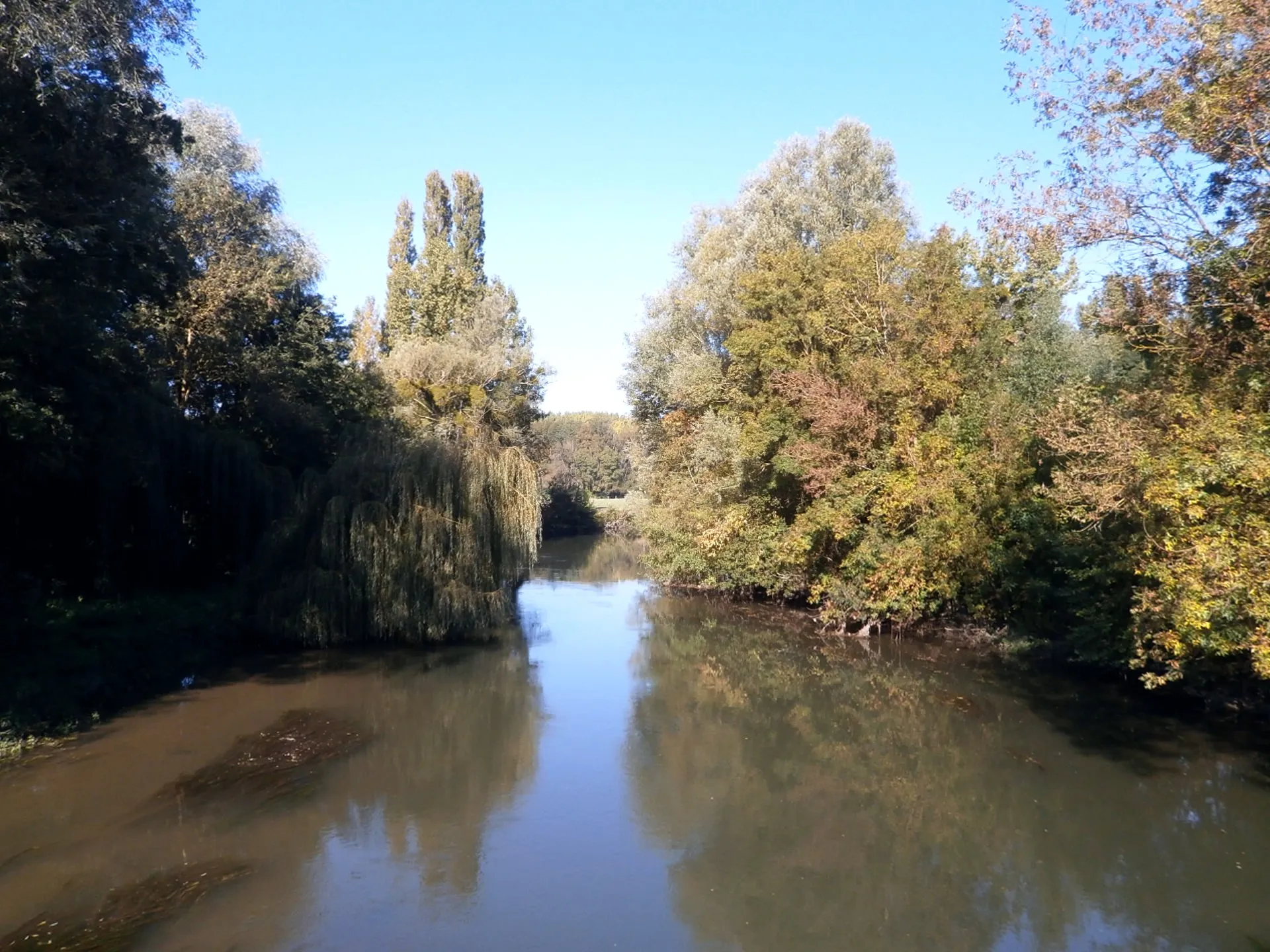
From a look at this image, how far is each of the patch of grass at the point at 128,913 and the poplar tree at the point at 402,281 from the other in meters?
32.0

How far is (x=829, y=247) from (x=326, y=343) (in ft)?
49.7

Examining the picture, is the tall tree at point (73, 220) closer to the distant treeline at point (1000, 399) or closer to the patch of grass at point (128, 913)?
the patch of grass at point (128, 913)

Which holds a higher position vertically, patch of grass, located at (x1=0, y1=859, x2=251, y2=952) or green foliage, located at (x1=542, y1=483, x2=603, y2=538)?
green foliage, located at (x1=542, y1=483, x2=603, y2=538)

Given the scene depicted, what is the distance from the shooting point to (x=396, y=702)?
51.4 feet

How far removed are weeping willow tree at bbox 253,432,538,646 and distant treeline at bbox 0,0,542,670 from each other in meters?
0.04

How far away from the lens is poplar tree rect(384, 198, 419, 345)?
4075cm

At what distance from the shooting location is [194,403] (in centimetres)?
2533

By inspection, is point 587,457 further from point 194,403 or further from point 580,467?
point 194,403

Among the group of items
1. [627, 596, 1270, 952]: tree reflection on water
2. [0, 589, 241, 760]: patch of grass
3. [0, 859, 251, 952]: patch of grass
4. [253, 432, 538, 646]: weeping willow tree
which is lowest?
[627, 596, 1270, 952]: tree reflection on water

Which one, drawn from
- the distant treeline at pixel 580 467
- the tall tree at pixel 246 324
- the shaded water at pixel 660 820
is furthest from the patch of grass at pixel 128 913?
the distant treeline at pixel 580 467

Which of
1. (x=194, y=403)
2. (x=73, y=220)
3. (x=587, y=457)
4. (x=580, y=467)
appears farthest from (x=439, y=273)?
(x=73, y=220)

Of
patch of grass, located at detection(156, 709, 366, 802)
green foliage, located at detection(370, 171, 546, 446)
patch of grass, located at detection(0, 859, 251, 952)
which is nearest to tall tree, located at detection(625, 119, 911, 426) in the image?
green foliage, located at detection(370, 171, 546, 446)

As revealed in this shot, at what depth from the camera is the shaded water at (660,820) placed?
27.5 feet

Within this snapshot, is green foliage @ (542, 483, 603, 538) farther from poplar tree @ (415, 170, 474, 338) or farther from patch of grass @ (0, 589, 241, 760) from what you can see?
patch of grass @ (0, 589, 241, 760)
